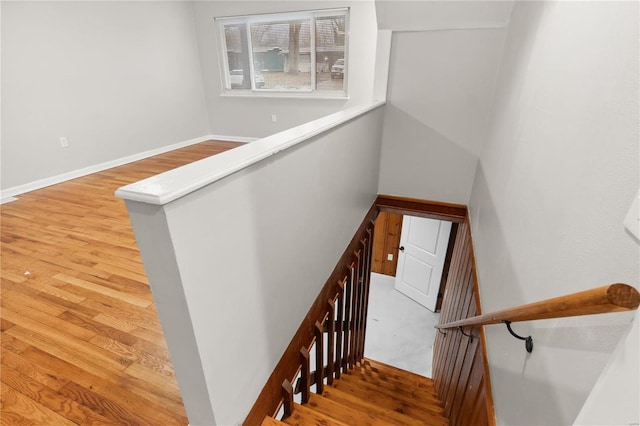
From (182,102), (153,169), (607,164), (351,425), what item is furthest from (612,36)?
(182,102)

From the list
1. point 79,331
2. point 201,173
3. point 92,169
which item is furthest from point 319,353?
point 92,169

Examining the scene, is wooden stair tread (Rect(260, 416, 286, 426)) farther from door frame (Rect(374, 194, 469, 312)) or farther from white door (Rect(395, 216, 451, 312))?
white door (Rect(395, 216, 451, 312))

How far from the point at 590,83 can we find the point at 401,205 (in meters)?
2.59

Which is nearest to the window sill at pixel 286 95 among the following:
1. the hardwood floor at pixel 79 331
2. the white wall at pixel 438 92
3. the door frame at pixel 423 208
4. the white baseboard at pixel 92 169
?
the white baseboard at pixel 92 169

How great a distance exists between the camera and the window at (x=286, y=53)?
14.0ft

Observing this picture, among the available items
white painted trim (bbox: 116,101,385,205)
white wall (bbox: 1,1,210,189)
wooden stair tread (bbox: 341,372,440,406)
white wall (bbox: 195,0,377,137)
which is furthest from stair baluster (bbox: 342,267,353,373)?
white wall (bbox: 1,1,210,189)

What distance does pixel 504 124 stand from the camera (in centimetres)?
198

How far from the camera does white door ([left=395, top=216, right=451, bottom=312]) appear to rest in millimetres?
4566

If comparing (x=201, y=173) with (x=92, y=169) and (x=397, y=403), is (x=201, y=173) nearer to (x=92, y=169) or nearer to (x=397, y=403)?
(x=397, y=403)

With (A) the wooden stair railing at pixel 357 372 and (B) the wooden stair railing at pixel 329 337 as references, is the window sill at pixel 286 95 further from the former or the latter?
(B) the wooden stair railing at pixel 329 337

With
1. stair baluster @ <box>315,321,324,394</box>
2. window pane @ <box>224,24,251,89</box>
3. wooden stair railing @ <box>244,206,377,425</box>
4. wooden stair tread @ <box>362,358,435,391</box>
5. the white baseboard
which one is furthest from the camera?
window pane @ <box>224,24,251,89</box>

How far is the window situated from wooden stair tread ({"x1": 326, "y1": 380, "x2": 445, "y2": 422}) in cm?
371

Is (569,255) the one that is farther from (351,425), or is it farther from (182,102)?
(182,102)

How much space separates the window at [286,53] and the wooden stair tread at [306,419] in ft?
13.0
